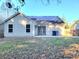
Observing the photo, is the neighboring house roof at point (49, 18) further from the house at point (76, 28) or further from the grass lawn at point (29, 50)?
the grass lawn at point (29, 50)

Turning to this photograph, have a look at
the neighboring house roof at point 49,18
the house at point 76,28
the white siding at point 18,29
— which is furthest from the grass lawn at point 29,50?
the neighboring house roof at point 49,18

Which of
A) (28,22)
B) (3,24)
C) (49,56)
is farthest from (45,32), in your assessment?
(49,56)

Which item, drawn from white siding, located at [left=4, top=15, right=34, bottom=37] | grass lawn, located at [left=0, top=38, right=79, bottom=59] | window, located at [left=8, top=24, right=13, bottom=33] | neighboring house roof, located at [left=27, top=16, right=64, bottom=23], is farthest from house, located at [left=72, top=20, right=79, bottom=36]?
grass lawn, located at [left=0, top=38, right=79, bottom=59]

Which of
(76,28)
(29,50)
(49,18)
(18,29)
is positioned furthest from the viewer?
(49,18)

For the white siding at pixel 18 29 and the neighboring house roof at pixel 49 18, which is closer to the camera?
the white siding at pixel 18 29

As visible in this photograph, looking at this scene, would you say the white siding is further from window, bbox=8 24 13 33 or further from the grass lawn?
the grass lawn

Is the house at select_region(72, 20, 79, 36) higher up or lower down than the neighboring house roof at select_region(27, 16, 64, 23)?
lower down

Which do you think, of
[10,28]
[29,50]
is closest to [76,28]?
[10,28]

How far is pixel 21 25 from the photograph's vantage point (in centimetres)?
4053

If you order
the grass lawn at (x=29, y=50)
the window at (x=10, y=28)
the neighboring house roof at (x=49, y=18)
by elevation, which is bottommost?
the grass lawn at (x=29, y=50)

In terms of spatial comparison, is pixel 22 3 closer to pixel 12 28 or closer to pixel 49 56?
pixel 49 56

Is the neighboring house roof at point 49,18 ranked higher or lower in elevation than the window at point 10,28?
higher

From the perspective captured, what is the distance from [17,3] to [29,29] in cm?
3202

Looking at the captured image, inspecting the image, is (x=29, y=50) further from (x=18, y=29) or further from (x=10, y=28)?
(x=10, y=28)
